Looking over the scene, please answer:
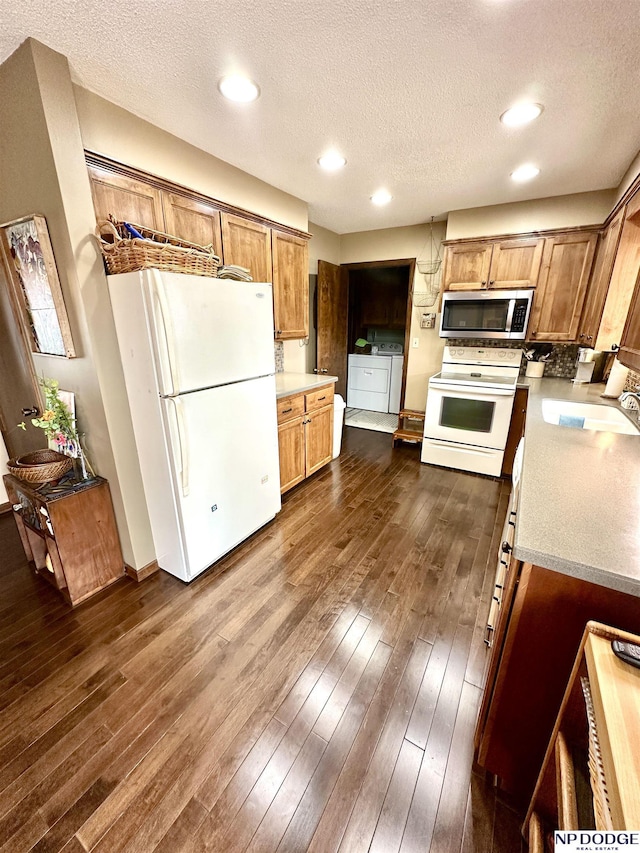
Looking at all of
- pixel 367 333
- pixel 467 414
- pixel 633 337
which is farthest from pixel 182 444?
pixel 367 333

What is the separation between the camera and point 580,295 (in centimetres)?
307

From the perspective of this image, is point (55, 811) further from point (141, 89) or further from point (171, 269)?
point (141, 89)

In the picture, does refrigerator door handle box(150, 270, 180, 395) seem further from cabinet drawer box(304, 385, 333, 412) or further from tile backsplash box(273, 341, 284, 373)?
tile backsplash box(273, 341, 284, 373)

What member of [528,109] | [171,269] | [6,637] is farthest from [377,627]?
[528,109]

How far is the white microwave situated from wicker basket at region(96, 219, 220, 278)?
8.65 feet

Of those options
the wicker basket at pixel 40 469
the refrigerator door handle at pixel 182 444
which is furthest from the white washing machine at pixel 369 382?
the wicker basket at pixel 40 469

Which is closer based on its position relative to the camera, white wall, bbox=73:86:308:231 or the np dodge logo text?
the np dodge logo text

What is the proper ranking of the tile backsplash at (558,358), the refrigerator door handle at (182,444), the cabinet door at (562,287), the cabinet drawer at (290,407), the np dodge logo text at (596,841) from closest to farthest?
the np dodge logo text at (596,841) < the refrigerator door handle at (182,444) < the cabinet drawer at (290,407) < the cabinet door at (562,287) < the tile backsplash at (558,358)

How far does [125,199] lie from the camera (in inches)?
73.6

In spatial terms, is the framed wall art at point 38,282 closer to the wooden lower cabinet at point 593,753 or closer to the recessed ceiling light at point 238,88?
the recessed ceiling light at point 238,88

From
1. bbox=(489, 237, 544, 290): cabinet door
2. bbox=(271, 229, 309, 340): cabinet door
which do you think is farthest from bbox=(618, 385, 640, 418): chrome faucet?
bbox=(271, 229, 309, 340): cabinet door

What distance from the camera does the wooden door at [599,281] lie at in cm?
243

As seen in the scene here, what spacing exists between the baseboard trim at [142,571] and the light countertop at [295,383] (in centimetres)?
139

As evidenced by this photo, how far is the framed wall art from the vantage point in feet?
5.34
